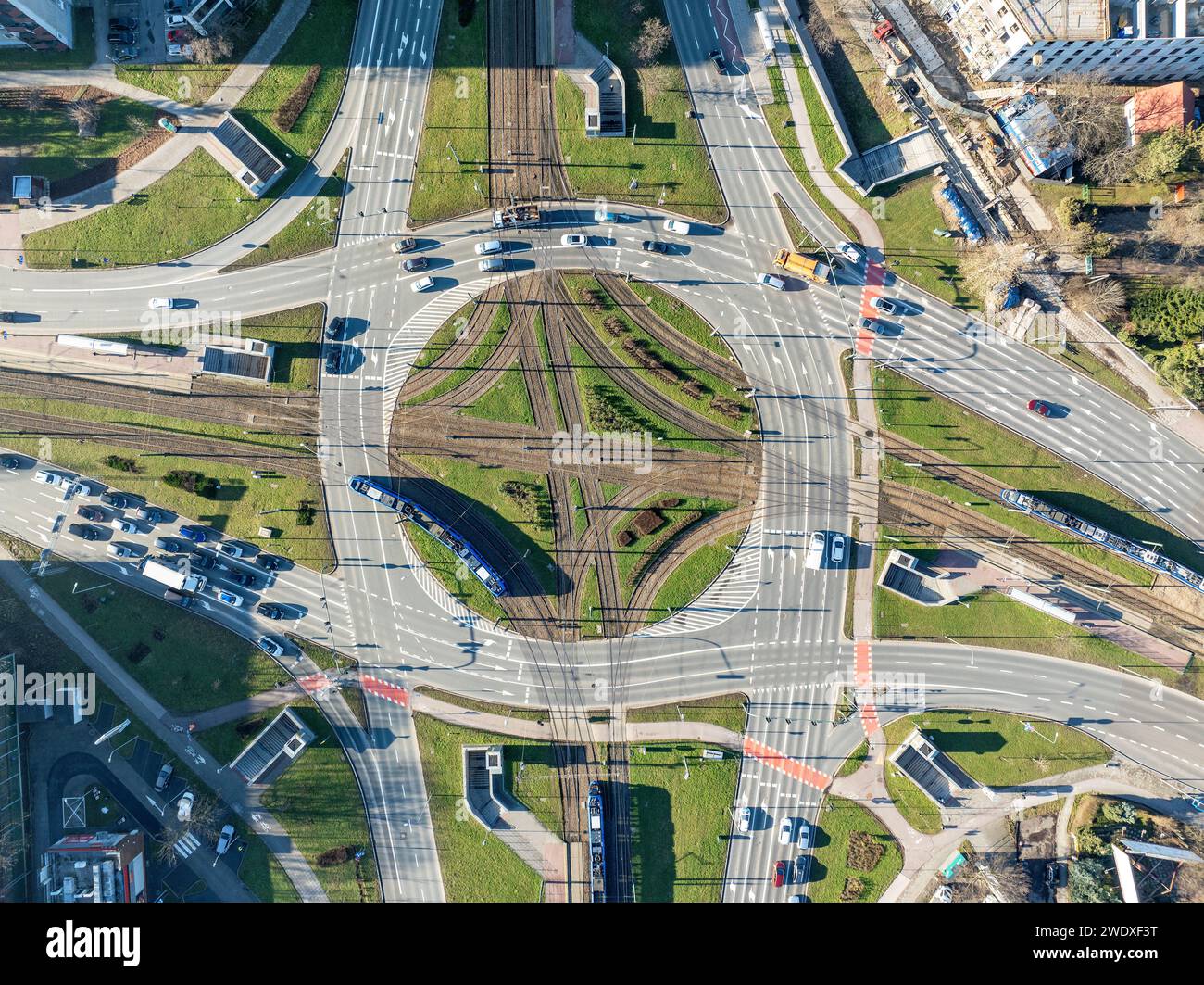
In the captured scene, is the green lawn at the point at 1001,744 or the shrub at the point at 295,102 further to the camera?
the green lawn at the point at 1001,744

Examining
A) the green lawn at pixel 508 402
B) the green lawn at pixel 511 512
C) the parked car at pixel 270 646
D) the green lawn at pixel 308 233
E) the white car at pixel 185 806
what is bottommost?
the white car at pixel 185 806

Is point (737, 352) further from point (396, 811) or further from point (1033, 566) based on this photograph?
point (396, 811)

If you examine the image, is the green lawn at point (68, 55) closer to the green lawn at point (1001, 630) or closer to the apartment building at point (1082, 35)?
the apartment building at point (1082, 35)

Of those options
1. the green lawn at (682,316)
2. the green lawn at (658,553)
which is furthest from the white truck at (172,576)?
the green lawn at (682,316)

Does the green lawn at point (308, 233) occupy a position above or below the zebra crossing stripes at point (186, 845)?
above

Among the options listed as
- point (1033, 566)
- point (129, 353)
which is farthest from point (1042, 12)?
point (129, 353)

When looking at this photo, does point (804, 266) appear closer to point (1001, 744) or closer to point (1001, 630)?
point (1001, 630)

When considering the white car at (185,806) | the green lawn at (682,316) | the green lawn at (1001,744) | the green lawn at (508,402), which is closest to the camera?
the white car at (185,806)
